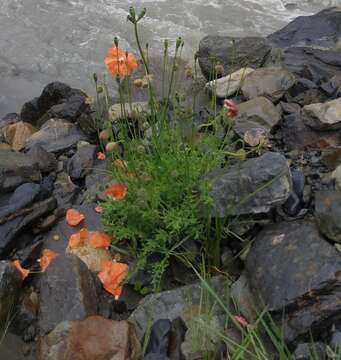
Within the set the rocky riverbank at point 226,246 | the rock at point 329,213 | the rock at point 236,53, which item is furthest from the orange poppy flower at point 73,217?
the rock at point 236,53

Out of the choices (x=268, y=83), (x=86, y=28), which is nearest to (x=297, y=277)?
(x=268, y=83)

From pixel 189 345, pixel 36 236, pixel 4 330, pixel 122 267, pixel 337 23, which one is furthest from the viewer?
pixel 337 23

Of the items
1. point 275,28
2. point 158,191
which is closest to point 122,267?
point 158,191

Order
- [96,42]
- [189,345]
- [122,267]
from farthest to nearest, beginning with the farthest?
[96,42] < [122,267] < [189,345]

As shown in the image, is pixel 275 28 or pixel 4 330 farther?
pixel 275 28

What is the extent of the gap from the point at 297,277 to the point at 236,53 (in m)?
3.02

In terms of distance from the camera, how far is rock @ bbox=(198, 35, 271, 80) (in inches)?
207

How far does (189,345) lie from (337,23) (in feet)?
17.2

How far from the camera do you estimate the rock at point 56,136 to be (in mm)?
4734

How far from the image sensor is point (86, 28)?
8094 mm

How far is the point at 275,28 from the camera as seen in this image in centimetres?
831

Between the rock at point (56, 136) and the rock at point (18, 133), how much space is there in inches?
5.6

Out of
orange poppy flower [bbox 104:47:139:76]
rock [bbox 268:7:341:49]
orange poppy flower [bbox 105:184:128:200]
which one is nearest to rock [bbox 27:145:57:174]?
orange poppy flower [bbox 105:184:128:200]

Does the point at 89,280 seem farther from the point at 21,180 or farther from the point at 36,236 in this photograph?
the point at 21,180
